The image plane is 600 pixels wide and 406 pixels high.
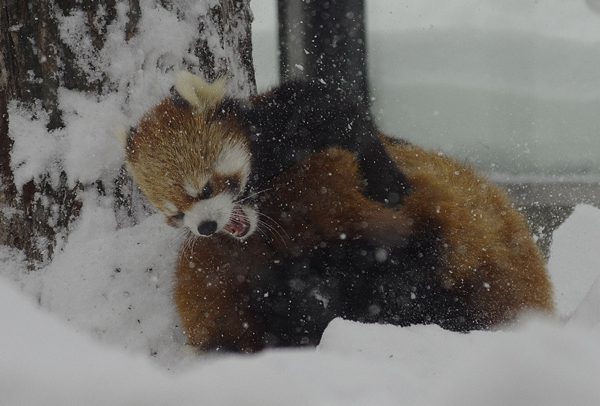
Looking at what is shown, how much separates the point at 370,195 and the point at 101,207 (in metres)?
1.08

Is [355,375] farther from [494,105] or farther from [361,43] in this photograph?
[494,105]

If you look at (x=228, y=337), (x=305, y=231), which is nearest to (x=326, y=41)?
(x=305, y=231)

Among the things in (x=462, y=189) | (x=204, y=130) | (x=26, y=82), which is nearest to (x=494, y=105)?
(x=462, y=189)


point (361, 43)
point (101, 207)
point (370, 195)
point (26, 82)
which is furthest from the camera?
→ point (361, 43)

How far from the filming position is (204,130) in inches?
71.1

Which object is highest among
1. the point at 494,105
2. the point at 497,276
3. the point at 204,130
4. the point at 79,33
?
the point at 79,33

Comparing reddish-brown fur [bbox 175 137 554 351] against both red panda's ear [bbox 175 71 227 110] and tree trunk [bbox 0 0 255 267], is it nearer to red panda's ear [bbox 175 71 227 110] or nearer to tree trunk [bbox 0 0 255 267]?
red panda's ear [bbox 175 71 227 110]

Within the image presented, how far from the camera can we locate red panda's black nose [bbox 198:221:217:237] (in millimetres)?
1715

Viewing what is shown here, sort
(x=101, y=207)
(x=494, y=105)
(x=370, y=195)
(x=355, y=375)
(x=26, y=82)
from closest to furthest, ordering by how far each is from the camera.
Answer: (x=355, y=375), (x=370, y=195), (x=26, y=82), (x=101, y=207), (x=494, y=105)

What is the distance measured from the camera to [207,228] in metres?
1.71

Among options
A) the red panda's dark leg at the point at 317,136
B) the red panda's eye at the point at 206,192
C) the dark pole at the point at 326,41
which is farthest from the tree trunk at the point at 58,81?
the dark pole at the point at 326,41

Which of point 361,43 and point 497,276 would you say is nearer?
point 497,276

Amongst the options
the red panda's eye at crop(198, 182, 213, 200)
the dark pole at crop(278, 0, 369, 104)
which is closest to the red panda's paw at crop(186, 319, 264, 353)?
the red panda's eye at crop(198, 182, 213, 200)

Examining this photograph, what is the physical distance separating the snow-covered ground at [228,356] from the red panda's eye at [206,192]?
470 mm
